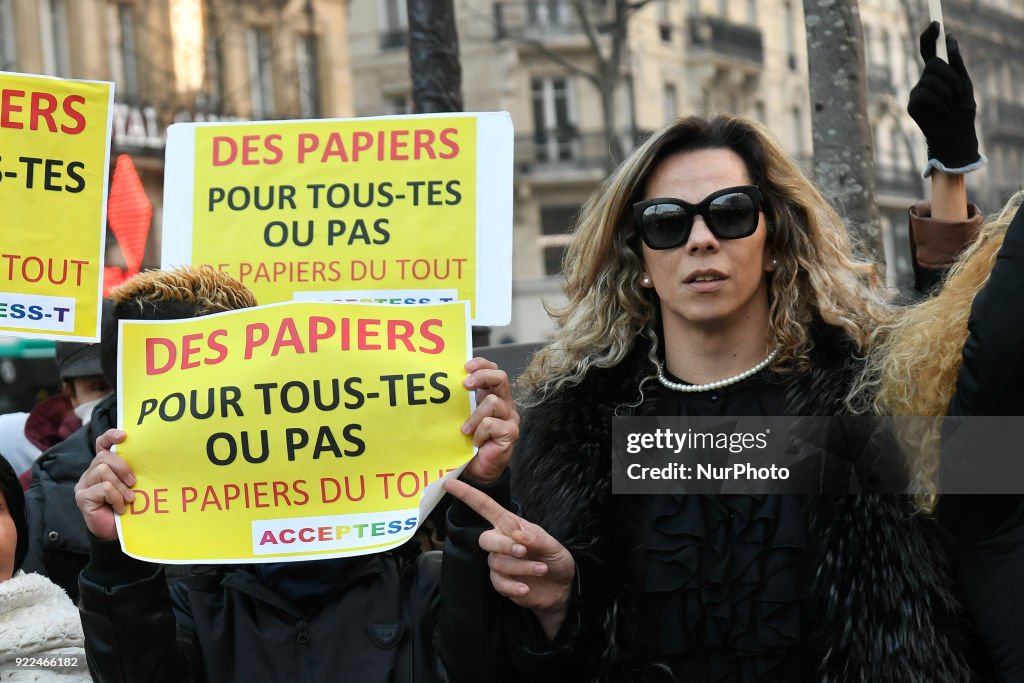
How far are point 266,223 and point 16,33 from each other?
23388mm

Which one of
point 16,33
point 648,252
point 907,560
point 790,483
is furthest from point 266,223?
point 16,33

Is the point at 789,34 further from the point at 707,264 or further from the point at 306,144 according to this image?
the point at 707,264

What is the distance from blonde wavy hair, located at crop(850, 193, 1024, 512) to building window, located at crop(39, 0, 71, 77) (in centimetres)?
2522

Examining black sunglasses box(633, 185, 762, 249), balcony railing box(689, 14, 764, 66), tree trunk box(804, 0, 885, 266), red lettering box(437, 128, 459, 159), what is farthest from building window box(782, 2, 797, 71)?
black sunglasses box(633, 185, 762, 249)

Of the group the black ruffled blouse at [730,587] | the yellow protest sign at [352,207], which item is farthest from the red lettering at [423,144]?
the black ruffled blouse at [730,587]

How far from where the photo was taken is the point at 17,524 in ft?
10.0

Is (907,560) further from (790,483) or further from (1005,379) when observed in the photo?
(1005,379)

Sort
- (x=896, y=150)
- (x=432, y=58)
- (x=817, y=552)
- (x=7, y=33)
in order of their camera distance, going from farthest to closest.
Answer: (x=896, y=150) → (x=7, y=33) → (x=432, y=58) → (x=817, y=552)

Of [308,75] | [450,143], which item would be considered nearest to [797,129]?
[308,75]

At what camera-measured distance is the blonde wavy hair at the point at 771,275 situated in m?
2.80

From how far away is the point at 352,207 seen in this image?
3752 millimetres

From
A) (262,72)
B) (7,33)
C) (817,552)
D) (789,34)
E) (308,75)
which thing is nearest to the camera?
(817,552)

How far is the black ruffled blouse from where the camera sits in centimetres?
254

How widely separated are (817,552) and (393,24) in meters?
35.9
